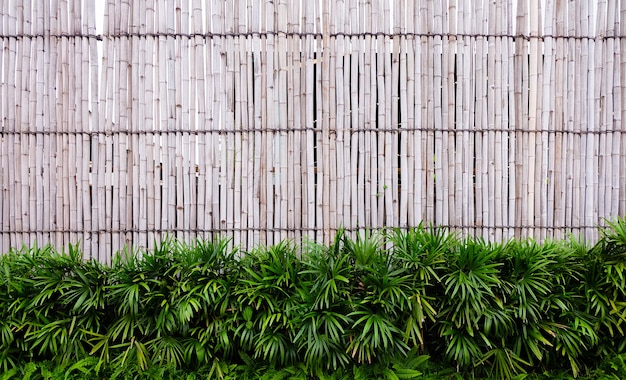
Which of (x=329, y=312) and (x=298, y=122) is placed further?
(x=298, y=122)

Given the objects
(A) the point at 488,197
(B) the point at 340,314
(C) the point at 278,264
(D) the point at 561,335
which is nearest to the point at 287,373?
(B) the point at 340,314

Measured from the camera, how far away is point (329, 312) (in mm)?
3047

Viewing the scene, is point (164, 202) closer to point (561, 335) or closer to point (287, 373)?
point (287, 373)

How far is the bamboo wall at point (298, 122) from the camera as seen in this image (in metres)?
3.76

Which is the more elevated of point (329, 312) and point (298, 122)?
point (298, 122)

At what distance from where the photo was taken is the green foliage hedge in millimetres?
3084

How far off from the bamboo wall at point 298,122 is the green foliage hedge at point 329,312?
53 cm

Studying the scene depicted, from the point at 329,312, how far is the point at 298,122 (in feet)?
5.27

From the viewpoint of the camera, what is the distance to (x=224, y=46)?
12.4ft

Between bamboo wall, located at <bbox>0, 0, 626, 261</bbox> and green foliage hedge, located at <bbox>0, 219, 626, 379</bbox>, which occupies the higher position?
bamboo wall, located at <bbox>0, 0, 626, 261</bbox>

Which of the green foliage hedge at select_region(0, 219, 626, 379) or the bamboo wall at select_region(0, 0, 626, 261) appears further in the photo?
the bamboo wall at select_region(0, 0, 626, 261)

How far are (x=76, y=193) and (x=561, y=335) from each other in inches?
157

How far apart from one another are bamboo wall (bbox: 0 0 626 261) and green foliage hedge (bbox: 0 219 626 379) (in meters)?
0.53

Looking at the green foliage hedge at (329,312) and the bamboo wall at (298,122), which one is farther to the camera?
the bamboo wall at (298,122)
